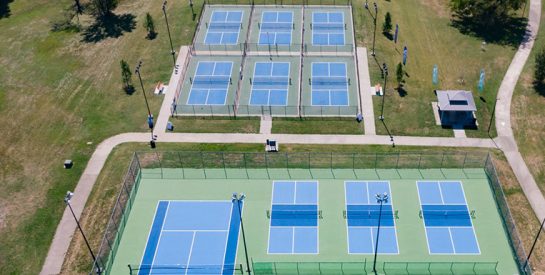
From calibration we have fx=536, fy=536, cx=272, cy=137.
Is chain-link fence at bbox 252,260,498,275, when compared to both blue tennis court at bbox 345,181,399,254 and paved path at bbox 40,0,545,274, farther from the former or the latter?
paved path at bbox 40,0,545,274

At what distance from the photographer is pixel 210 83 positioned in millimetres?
60812

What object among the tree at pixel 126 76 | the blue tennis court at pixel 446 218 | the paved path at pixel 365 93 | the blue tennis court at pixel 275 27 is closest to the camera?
the blue tennis court at pixel 446 218

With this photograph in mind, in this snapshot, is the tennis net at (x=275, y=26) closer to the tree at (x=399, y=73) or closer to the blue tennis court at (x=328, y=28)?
the blue tennis court at (x=328, y=28)

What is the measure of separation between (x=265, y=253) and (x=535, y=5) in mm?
55654

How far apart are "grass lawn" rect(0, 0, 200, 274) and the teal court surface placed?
384 cm

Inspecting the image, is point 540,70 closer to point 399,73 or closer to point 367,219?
point 399,73

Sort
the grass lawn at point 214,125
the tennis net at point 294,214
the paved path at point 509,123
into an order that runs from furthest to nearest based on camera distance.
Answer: the grass lawn at point 214,125 < the paved path at point 509,123 < the tennis net at point 294,214

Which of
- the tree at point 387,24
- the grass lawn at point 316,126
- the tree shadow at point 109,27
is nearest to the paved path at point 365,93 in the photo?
the grass lawn at point 316,126

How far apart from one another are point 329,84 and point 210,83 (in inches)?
530

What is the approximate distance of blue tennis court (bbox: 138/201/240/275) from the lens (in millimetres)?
41656

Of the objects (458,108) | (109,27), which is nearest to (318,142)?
(458,108)

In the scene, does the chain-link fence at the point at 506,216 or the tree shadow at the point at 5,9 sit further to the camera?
the tree shadow at the point at 5,9

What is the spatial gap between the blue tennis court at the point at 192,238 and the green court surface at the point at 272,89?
43.8 feet

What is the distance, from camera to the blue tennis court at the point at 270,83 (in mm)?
58125
